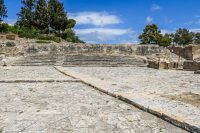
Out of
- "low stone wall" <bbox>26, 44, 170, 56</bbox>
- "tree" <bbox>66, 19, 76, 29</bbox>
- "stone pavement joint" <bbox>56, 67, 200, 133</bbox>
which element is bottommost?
"stone pavement joint" <bbox>56, 67, 200, 133</bbox>

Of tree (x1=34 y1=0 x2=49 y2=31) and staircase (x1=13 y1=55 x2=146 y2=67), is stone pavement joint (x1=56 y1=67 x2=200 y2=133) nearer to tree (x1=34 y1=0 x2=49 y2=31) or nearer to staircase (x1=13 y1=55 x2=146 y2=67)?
staircase (x1=13 y1=55 x2=146 y2=67)

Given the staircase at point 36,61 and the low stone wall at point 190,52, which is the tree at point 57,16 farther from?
the staircase at point 36,61

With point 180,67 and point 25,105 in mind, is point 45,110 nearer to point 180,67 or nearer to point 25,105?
point 25,105

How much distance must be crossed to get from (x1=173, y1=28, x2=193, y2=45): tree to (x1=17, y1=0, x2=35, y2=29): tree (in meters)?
29.2

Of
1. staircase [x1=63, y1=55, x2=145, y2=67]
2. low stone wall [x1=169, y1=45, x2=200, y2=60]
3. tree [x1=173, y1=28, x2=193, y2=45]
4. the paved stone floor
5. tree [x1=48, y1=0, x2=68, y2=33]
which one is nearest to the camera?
the paved stone floor

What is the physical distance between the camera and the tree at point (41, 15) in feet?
144

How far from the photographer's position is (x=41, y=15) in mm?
43875

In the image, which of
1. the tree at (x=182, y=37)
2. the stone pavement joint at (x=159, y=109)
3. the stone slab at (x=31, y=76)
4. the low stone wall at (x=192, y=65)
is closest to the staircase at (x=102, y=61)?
the low stone wall at (x=192, y=65)

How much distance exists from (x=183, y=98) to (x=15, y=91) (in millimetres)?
4654

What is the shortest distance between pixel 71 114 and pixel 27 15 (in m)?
39.5

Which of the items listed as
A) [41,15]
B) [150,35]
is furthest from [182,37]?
[41,15]

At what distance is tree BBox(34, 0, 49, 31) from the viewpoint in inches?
1730

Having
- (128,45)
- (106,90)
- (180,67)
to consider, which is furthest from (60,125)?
(128,45)

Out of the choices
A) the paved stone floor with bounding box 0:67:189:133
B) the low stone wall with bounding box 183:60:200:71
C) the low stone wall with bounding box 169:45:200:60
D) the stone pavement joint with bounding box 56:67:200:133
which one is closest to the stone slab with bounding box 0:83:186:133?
the paved stone floor with bounding box 0:67:189:133
